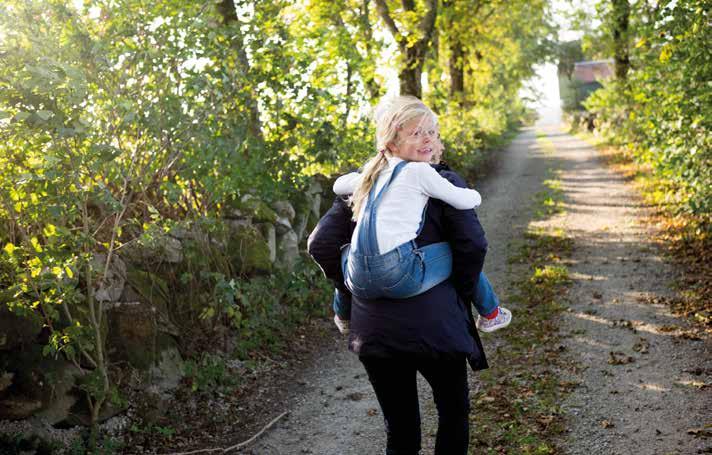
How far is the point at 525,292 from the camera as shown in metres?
8.82

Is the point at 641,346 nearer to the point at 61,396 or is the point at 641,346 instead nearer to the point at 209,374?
the point at 209,374

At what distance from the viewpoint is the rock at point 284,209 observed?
8594 mm

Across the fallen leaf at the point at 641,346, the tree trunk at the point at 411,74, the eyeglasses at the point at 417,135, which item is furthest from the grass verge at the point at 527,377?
the tree trunk at the point at 411,74

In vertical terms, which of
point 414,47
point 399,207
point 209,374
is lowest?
point 209,374

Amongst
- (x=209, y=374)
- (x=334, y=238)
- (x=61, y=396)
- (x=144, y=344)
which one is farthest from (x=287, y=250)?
(x=334, y=238)

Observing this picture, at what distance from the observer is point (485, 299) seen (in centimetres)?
316

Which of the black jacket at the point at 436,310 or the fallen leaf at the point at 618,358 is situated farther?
the fallen leaf at the point at 618,358

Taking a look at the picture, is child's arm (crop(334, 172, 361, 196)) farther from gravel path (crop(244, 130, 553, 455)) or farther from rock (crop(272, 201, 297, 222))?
rock (crop(272, 201, 297, 222))

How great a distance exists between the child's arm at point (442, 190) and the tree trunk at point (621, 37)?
10982 mm

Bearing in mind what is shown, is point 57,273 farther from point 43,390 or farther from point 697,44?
point 697,44

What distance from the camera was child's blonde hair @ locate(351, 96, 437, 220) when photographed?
2.96 meters

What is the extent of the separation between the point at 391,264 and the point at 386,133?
0.57 metres

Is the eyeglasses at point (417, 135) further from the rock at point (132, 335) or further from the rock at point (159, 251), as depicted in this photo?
the rock at point (159, 251)

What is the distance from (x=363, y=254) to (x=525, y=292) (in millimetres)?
6342
